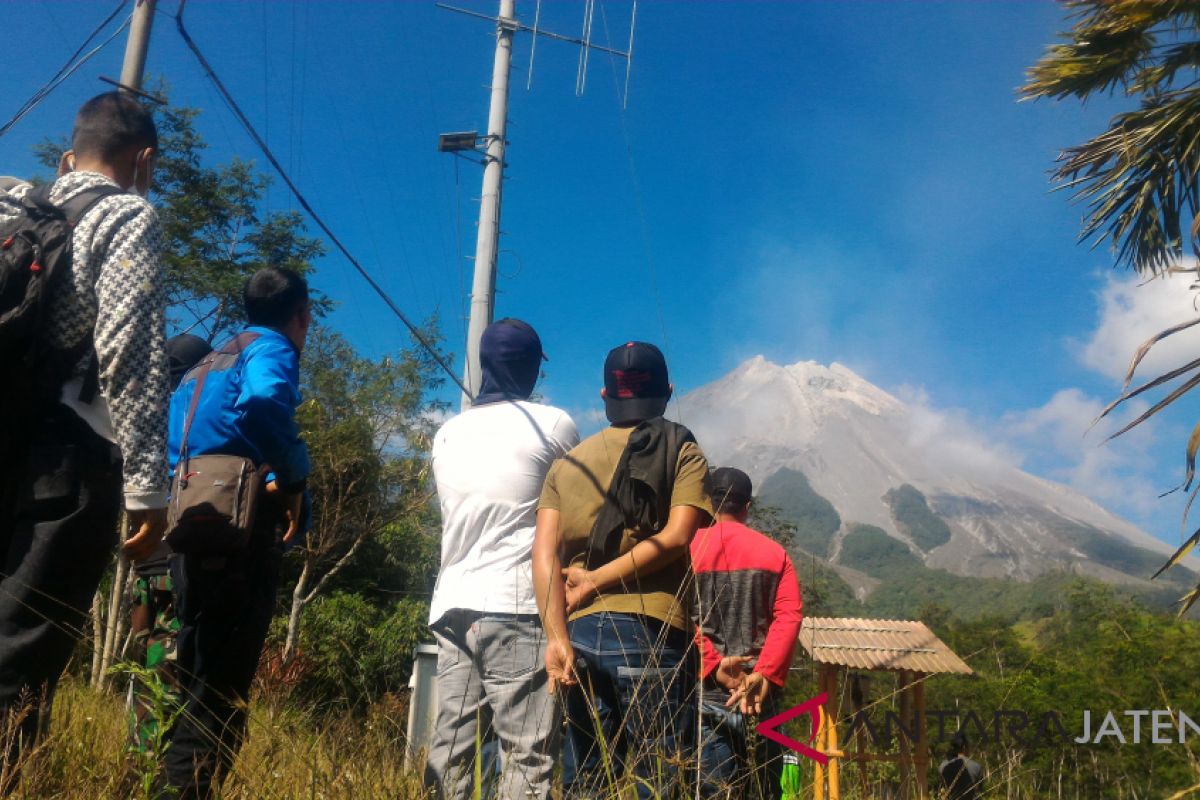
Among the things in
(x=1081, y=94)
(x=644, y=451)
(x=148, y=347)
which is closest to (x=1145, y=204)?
(x=1081, y=94)

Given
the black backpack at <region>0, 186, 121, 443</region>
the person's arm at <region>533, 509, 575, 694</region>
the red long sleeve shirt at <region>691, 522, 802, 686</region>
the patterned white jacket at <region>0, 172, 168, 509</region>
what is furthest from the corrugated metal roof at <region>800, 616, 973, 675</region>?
the black backpack at <region>0, 186, 121, 443</region>

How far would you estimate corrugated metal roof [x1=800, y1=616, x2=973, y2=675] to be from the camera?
141 inches

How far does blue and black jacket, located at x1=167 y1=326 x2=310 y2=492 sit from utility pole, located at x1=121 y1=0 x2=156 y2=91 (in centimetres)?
327

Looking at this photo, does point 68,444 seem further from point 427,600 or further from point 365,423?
point 427,600

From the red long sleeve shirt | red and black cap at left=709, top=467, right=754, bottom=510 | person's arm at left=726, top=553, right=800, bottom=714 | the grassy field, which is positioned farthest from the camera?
red and black cap at left=709, top=467, right=754, bottom=510

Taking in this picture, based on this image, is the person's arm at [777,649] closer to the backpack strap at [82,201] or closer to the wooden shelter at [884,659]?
the wooden shelter at [884,659]

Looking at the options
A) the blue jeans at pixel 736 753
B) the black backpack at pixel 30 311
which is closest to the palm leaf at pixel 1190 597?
the blue jeans at pixel 736 753

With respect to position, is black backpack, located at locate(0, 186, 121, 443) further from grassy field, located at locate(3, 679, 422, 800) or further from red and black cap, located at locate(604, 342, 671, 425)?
red and black cap, located at locate(604, 342, 671, 425)

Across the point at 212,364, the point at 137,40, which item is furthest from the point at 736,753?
the point at 137,40

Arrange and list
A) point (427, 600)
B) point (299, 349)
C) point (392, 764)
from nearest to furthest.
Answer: point (392, 764), point (299, 349), point (427, 600)

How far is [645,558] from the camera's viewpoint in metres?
2.03

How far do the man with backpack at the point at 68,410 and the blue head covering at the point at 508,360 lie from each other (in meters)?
0.89

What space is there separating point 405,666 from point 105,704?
28.1 ft

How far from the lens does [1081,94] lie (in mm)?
5918
